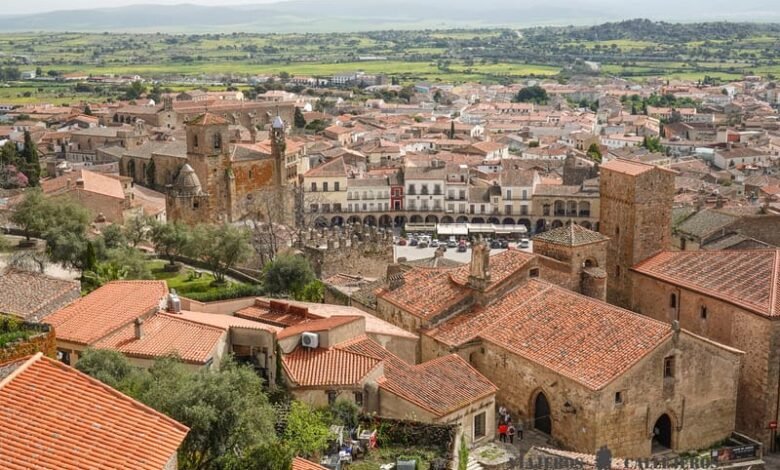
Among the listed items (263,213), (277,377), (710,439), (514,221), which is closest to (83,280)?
(277,377)

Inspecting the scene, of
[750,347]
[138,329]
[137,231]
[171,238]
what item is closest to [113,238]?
[171,238]

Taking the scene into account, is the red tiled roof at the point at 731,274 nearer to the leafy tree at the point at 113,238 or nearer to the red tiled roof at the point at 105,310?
the red tiled roof at the point at 105,310

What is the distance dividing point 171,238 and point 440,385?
2314 cm

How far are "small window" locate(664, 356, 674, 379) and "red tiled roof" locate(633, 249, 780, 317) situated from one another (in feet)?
13.2

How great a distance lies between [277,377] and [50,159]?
2966 inches

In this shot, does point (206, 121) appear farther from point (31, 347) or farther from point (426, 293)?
point (31, 347)

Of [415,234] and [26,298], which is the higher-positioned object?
[26,298]

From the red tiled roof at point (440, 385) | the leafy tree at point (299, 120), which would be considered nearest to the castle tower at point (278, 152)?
the red tiled roof at point (440, 385)

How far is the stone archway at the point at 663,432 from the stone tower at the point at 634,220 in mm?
8712

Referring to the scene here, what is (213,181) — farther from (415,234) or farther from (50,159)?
(50,159)

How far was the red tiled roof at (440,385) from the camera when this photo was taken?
23562 millimetres

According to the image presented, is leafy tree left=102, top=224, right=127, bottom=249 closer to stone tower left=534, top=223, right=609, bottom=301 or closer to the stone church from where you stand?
the stone church

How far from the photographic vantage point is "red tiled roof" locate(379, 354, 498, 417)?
2356cm

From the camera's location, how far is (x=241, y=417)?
1805 centimetres
